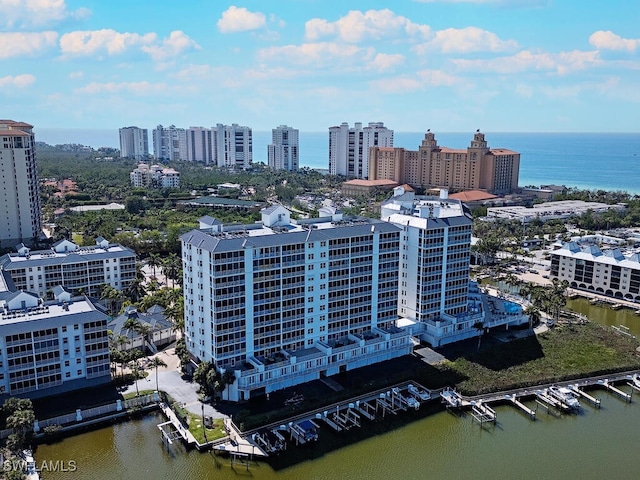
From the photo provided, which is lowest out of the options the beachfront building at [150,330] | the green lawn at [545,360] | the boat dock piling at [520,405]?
the boat dock piling at [520,405]

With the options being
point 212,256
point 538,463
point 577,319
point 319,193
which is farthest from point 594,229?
point 212,256

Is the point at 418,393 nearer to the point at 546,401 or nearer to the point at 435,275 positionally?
the point at 546,401

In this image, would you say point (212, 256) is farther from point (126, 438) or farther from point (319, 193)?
point (319, 193)

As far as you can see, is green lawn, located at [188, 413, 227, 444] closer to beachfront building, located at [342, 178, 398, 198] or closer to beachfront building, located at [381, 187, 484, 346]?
beachfront building, located at [381, 187, 484, 346]

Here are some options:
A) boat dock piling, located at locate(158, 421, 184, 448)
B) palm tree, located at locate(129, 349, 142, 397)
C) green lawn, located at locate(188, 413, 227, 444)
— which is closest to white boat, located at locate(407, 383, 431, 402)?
green lawn, located at locate(188, 413, 227, 444)

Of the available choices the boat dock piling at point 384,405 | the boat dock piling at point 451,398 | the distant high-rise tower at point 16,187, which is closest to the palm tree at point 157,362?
the boat dock piling at point 384,405

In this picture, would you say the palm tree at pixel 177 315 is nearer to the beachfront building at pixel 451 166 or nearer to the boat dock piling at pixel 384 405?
the boat dock piling at pixel 384 405

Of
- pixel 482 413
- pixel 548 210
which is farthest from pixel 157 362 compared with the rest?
pixel 548 210
